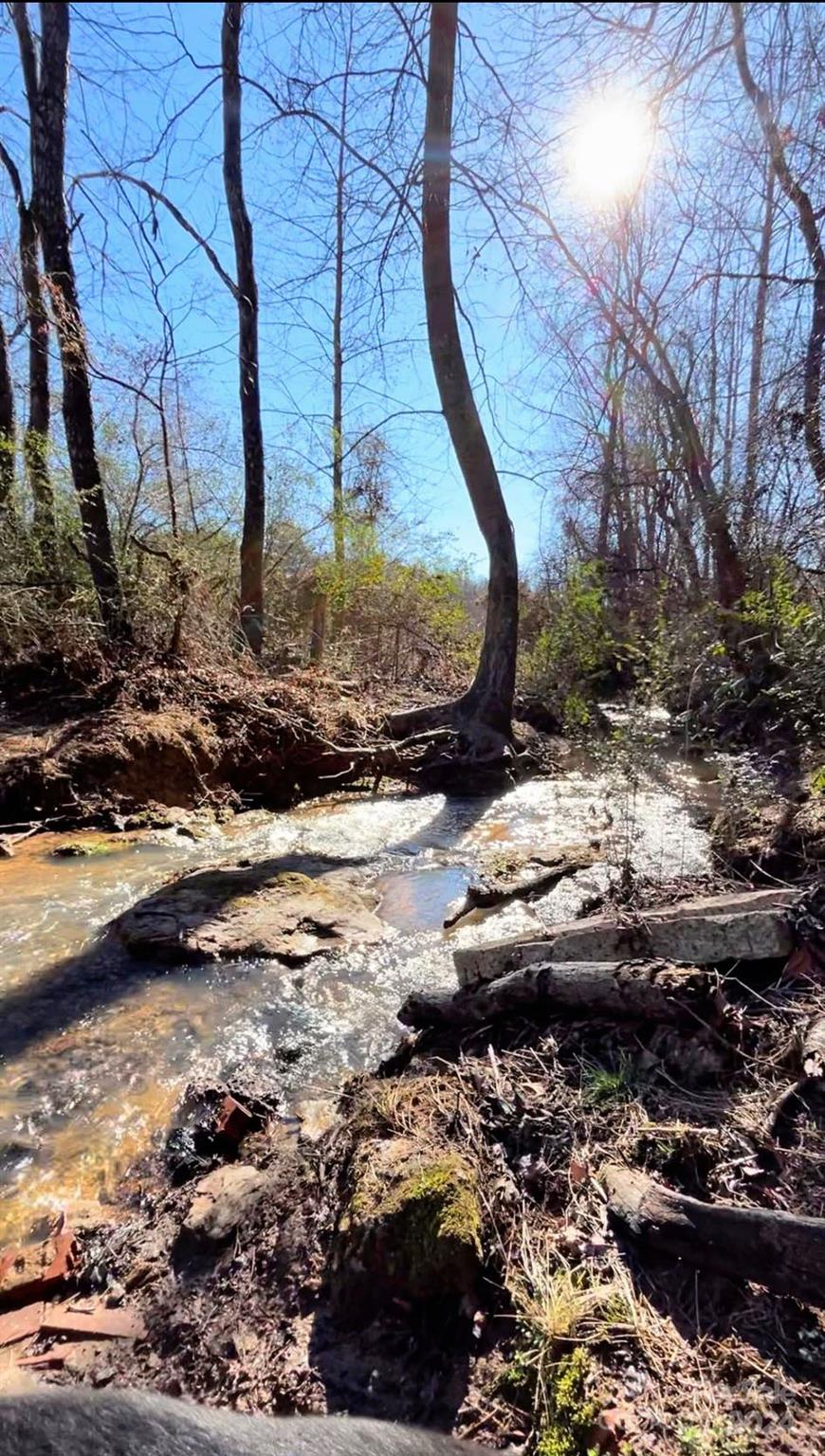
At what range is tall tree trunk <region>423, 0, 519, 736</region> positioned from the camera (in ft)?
23.8

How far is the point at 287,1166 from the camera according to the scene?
2.10 m

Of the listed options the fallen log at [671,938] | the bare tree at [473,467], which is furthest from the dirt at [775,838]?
the bare tree at [473,467]

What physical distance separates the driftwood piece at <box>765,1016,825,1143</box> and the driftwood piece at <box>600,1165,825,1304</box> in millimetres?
299

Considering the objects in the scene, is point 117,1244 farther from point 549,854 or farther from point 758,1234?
point 549,854

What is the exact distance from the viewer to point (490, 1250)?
5.12 ft

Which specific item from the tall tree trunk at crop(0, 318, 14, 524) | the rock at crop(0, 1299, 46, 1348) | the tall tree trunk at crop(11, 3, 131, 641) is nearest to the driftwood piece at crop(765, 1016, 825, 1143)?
the rock at crop(0, 1299, 46, 1348)

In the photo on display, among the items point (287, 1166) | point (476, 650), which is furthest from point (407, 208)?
point (476, 650)

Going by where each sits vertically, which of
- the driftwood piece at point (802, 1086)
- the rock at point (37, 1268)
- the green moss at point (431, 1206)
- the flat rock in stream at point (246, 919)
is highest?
the driftwood piece at point (802, 1086)

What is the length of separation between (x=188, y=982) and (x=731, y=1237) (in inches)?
111

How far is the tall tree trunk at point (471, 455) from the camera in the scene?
23.8ft

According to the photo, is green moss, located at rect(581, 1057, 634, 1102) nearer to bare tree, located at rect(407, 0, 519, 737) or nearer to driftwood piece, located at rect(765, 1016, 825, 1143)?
driftwood piece, located at rect(765, 1016, 825, 1143)

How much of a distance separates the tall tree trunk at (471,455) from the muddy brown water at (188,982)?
2.64 metres

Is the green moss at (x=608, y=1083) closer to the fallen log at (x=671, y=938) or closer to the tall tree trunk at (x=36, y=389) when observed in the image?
the fallen log at (x=671, y=938)

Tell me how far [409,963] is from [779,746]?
486 centimetres
